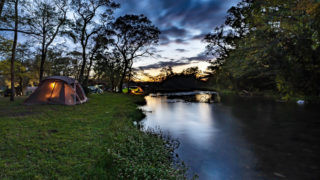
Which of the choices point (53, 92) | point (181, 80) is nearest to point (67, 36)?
point (53, 92)

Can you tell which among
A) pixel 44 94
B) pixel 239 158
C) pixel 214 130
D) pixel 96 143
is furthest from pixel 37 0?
pixel 239 158

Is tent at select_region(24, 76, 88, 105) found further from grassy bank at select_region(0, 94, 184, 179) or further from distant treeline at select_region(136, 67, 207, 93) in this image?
distant treeline at select_region(136, 67, 207, 93)

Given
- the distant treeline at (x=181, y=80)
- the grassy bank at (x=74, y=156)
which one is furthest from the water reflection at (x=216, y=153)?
the distant treeline at (x=181, y=80)

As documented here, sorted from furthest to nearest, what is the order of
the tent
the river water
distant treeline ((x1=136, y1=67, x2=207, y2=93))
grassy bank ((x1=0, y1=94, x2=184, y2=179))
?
1. distant treeline ((x1=136, y1=67, x2=207, y2=93))
2. the tent
3. the river water
4. grassy bank ((x1=0, y1=94, x2=184, y2=179))

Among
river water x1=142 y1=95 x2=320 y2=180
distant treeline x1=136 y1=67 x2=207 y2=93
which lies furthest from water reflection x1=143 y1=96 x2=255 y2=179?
distant treeline x1=136 y1=67 x2=207 y2=93

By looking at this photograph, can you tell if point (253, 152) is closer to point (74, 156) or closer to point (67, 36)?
point (74, 156)

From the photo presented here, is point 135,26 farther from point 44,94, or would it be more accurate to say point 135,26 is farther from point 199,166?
point 199,166

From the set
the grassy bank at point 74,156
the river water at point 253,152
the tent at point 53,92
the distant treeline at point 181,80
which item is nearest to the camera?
the grassy bank at point 74,156

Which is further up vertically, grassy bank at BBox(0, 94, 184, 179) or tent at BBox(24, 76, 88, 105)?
tent at BBox(24, 76, 88, 105)

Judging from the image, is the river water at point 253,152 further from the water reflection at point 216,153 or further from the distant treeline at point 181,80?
the distant treeline at point 181,80

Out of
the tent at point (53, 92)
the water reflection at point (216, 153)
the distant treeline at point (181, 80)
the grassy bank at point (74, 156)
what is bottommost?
the water reflection at point (216, 153)

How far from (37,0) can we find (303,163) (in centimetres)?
2456

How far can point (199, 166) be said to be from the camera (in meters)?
5.81

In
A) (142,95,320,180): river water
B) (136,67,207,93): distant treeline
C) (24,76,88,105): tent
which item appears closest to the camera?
(142,95,320,180): river water
